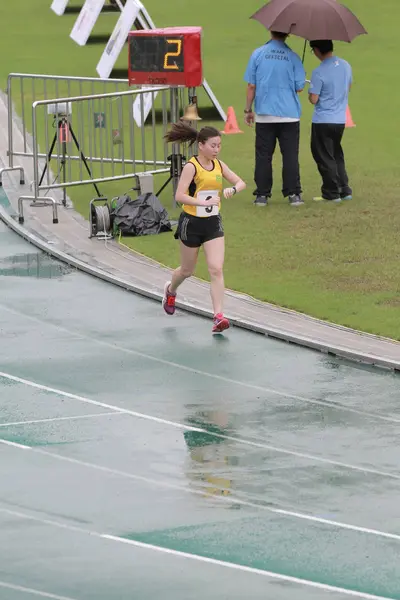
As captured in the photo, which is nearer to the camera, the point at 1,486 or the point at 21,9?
the point at 1,486

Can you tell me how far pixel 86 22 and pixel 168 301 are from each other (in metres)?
21.9

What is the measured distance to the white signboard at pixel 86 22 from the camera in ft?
115

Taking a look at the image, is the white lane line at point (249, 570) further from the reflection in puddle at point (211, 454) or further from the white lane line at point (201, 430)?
the white lane line at point (201, 430)

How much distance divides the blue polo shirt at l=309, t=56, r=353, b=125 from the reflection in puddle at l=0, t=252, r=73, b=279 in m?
4.56

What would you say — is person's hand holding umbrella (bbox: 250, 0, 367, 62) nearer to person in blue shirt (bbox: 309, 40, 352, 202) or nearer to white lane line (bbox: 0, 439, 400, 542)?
person in blue shirt (bbox: 309, 40, 352, 202)

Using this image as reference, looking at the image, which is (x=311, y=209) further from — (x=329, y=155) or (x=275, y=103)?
(x=275, y=103)

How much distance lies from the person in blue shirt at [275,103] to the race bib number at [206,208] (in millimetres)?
5328

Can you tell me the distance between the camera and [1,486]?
9883mm

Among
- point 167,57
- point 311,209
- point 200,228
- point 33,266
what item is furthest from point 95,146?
point 200,228

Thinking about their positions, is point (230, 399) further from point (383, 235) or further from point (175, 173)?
point (175, 173)

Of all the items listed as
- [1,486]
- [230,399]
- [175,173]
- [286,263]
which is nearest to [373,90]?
[175,173]

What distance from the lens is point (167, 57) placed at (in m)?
19.5

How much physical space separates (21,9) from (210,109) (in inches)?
697

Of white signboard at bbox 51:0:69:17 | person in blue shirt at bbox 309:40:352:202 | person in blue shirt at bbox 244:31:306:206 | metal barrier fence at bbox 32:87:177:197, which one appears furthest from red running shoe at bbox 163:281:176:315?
white signboard at bbox 51:0:69:17
